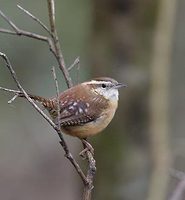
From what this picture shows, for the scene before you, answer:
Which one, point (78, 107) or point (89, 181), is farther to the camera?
point (78, 107)

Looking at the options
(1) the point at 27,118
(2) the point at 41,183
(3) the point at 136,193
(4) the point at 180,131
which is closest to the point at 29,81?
(1) the point at 27,118

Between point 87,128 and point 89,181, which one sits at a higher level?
point 89,181

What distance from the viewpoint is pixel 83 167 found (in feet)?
21.9

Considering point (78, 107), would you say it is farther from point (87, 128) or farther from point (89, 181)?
point (89, 181)

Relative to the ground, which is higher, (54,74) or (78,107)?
(54,74)

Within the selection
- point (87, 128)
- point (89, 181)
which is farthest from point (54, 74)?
point (87, 128)

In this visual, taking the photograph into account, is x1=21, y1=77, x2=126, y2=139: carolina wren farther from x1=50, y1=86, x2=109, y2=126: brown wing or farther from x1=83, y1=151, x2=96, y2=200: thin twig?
x1=83, y1=151, x2=96, y2=200: thin twig

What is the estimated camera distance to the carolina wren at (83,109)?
4105 mm

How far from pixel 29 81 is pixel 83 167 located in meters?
2.77

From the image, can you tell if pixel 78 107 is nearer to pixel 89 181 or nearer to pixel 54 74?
pixel 54 74

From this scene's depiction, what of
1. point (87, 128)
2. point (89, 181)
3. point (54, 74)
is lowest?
point (87, 128)

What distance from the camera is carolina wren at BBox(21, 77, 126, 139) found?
13.5ft

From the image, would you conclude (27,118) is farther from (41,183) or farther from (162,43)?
(162,43)

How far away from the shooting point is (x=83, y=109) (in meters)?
4.21
